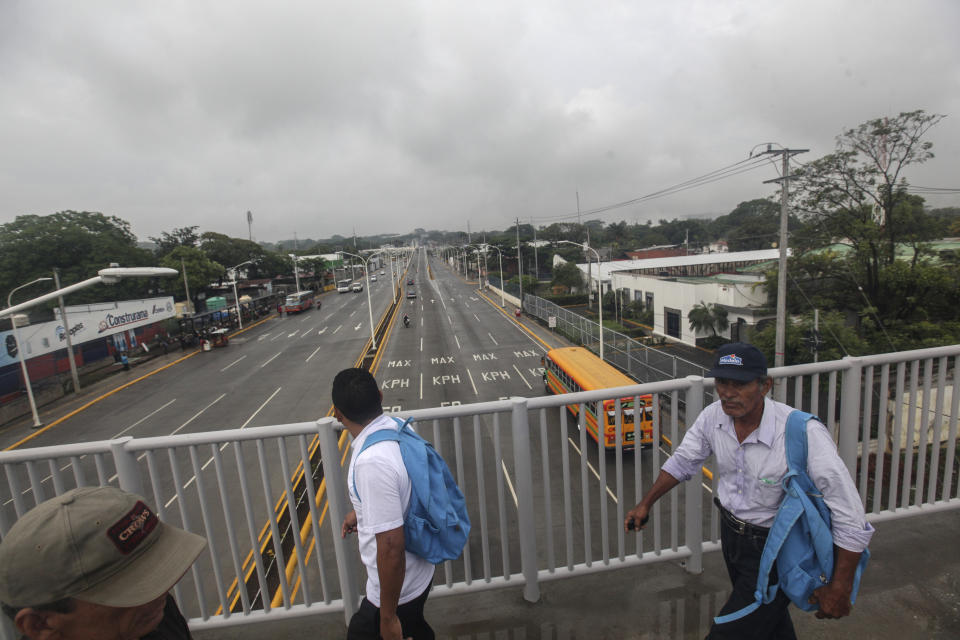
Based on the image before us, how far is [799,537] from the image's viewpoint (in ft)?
6.27

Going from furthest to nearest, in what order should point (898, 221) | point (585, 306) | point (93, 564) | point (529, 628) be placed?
1. point (585, 306)
2. point (898, 221)
3. point (529, 628)
4. point (93, 564)

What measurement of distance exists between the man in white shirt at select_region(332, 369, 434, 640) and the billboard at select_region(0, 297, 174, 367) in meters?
24.1

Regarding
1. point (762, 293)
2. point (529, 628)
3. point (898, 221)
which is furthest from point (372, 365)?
point (898, 221)

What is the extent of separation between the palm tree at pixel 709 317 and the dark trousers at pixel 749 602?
29568mm

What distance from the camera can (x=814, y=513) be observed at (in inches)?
73.1

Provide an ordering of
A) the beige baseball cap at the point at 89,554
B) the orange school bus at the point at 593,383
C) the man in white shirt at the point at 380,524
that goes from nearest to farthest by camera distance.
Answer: the beige baseball cap at the point at 89,554 < the man in white shirt at the point at 380,524 < the orange school bus at the point at 593,383

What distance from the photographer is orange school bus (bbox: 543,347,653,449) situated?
473 inches

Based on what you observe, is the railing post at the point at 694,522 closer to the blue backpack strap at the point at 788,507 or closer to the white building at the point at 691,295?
the blue backpack strap at the point at 788,507

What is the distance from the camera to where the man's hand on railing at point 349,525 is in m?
2.48

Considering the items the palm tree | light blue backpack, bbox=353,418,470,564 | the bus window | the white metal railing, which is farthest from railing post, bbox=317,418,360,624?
the bus window

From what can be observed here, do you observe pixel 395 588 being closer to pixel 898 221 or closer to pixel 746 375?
pixel 746 375

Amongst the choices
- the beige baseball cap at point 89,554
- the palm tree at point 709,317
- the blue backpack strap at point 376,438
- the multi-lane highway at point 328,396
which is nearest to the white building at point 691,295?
the palm tree at point 709,317

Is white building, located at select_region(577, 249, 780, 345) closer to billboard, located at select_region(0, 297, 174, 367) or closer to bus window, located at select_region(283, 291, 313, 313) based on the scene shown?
billboard, located at select_region(0, 297, 174, 367)

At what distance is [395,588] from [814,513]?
1.63 metres
